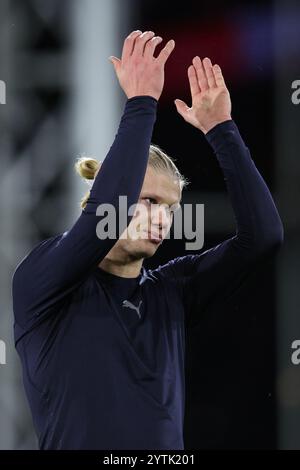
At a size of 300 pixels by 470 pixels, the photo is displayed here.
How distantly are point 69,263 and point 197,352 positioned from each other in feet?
7.83

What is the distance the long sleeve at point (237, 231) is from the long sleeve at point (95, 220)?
29 centimetres

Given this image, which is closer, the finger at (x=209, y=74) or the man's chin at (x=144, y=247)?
the man's chin at (x=144, y=247)

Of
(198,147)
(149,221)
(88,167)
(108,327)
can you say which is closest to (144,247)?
(149,221)

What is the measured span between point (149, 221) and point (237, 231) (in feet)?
0.81

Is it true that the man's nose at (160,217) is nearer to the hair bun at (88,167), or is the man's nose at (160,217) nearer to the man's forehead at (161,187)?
the man's forehead at (161,187)

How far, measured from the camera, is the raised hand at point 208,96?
6.84ft

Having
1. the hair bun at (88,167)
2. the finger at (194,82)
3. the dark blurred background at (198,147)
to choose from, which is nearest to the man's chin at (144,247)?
the hair bun at (88,167)

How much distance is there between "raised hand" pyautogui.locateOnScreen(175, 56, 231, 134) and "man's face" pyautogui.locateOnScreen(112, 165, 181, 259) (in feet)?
0.63

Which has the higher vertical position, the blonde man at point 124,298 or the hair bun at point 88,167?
the hair bun at point 88,167

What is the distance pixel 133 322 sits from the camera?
1.95m

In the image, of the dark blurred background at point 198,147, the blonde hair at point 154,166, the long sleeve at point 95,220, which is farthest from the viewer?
the dark blurred background at point 198,147

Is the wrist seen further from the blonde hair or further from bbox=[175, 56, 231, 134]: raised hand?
the blonde hair

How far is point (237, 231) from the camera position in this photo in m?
2.09

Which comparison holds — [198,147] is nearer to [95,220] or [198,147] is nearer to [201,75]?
[201,75]
